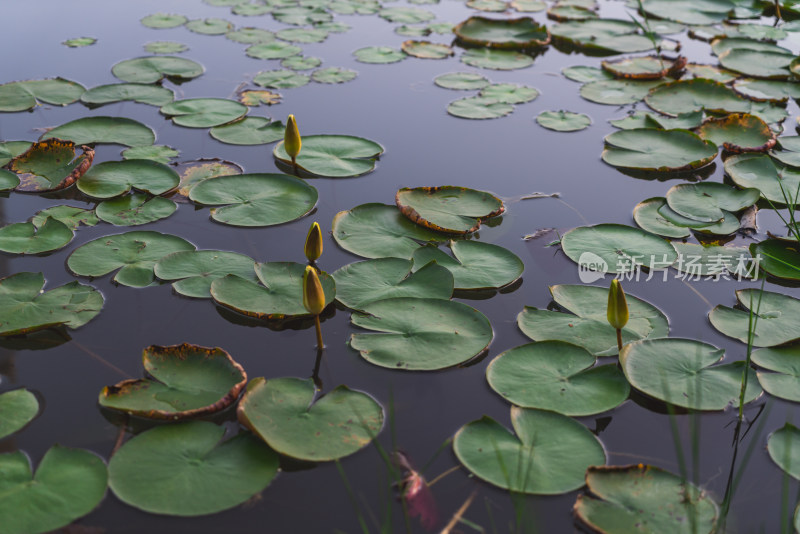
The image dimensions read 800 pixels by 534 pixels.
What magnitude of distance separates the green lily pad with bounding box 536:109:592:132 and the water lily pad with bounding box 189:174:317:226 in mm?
1426

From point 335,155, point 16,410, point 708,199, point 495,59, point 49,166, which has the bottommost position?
point 16,410

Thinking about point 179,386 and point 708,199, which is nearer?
point 179,386

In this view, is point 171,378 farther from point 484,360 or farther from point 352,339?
point 484,360

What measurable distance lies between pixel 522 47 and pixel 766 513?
369 cm

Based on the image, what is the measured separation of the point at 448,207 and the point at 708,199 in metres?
1.11

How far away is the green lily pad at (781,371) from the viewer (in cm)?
197

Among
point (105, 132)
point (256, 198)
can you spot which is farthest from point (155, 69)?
point (256, 198)

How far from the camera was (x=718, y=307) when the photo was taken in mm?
2324

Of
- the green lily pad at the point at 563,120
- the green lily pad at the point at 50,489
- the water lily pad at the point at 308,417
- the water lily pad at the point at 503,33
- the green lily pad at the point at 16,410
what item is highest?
the water lily pad at the point at 503,33

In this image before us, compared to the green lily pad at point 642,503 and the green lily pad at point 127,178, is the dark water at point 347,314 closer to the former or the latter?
the green lily pad at point 642,503

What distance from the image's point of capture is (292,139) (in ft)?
9.59

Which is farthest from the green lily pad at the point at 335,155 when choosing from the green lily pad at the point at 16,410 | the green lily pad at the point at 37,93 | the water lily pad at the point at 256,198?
the green lily pad at the point at 16,410

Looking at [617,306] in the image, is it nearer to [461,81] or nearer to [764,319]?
[764,319]

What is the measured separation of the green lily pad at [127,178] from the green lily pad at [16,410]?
1.13 metres
